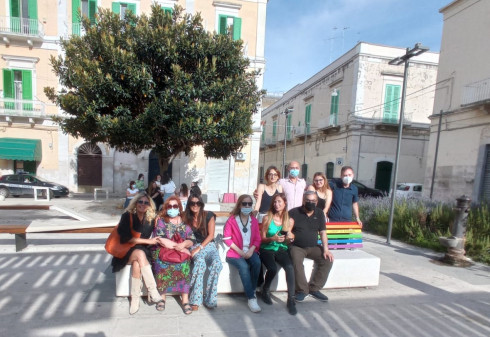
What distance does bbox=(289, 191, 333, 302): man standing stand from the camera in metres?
3.42

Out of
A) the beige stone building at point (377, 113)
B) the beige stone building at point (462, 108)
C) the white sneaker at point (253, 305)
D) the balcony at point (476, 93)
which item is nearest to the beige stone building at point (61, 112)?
the beige stone building at point (377, 113)

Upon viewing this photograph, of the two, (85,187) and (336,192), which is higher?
(336,192)

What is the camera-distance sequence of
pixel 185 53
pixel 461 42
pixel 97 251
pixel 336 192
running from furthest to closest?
pixel 461 42
pixel 185 53
pixel 97 251
pixel 336 192

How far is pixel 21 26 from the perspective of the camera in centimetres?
1324

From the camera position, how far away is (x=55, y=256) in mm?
4504

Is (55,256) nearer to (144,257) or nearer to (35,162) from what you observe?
(144,257)

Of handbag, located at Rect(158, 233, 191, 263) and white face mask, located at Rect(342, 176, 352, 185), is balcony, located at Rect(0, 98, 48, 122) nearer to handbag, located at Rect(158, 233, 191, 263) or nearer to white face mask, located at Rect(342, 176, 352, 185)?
handbag, located at Rect(158, 233, 191, 263)

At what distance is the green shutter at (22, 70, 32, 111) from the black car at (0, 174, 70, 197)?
389 cm

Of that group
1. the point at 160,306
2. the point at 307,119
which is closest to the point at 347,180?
the point at 160,306

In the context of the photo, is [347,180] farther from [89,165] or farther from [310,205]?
[89,165]

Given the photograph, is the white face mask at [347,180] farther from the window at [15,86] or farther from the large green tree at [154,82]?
the window at [15,86]

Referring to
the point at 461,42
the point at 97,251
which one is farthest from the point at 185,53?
the point at 461,42

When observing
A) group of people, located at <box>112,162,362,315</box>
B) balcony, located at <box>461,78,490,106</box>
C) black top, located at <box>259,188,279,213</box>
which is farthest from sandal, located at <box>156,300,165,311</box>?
balcony, located at <box>461,78,490,106</box>

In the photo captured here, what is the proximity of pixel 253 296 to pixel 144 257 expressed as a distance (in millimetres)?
1361
